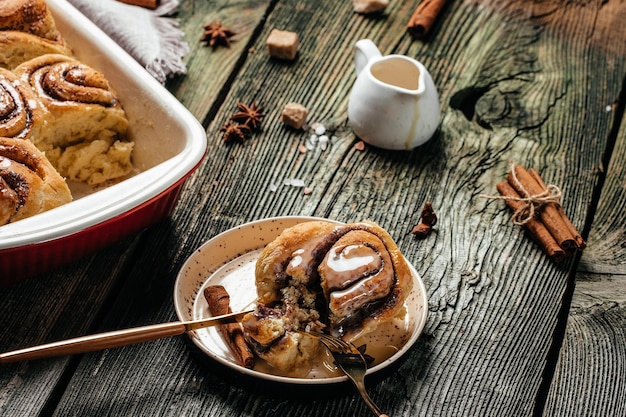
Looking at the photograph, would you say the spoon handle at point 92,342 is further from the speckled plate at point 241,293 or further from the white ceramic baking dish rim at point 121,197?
the white ceramic baking dish rim at point 121,197

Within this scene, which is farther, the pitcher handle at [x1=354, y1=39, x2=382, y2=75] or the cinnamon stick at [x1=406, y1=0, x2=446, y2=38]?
the cinnamon stick at [x1=406, y1=0, x2=446, y2=38]

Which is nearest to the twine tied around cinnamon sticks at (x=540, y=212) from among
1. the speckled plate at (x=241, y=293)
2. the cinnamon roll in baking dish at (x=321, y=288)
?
the speckled plate at (x=241, y=293)

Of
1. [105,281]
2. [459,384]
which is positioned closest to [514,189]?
[459,384]

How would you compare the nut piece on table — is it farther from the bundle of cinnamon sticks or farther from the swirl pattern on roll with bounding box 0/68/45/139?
the swirl pattern on roll with bounding box 0/68/45/139

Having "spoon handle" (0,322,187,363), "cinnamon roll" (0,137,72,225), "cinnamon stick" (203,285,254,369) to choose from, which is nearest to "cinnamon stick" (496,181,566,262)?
"cinnamon stick" (203,285,254,369)

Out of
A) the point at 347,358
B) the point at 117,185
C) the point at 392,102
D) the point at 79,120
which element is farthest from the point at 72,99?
the point at 347,358
